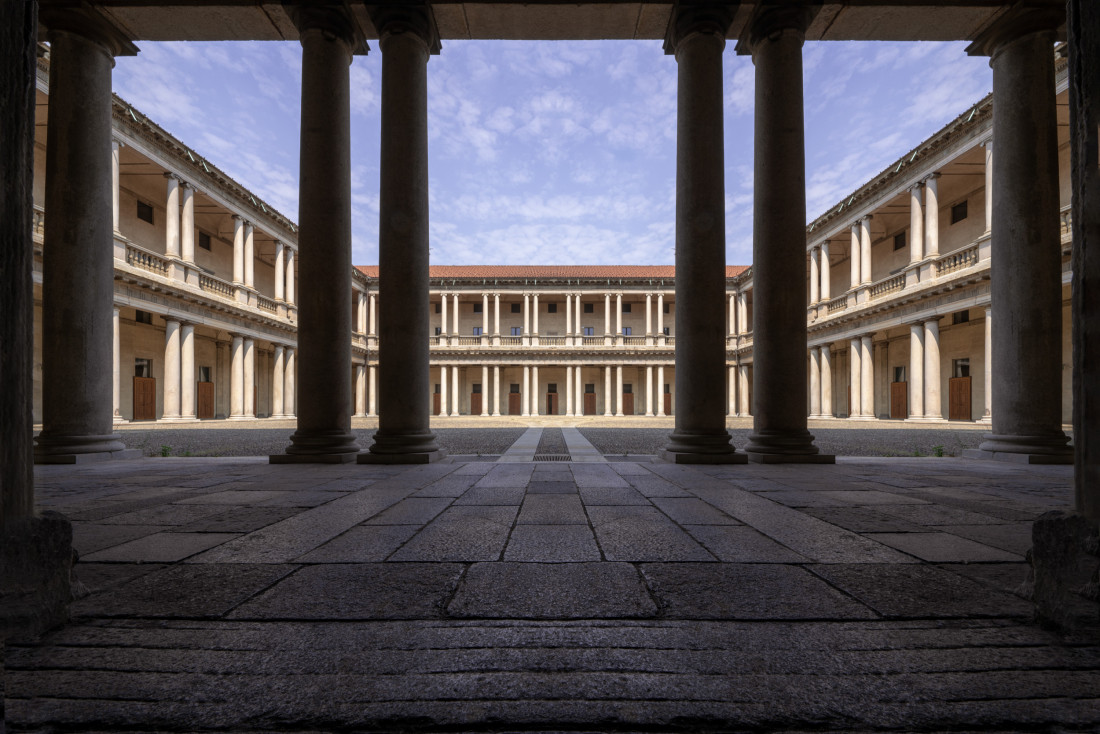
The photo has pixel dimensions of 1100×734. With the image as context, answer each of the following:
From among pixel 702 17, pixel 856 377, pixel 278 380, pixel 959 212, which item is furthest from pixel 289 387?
pixel 959 212

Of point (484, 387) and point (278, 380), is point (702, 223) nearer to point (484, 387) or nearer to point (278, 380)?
point (278, 380)

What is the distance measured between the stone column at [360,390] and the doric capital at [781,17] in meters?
35.5

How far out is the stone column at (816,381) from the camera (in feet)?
98.8

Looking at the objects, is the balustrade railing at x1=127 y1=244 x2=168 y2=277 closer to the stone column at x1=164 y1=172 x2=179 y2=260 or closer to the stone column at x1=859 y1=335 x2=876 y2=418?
the stone column at x1=164 y1=172 x2=179 y2=260

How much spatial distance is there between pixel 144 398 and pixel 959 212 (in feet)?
128

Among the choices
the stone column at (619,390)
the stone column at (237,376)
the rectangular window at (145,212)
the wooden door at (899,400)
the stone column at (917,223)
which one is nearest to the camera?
→ the stone column at (917,223)

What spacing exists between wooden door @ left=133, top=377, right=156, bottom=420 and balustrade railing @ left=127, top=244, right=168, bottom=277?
20.1 ft

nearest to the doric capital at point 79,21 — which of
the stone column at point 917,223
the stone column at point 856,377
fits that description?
the stone column at point 917,223

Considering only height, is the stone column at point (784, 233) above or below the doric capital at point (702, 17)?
below

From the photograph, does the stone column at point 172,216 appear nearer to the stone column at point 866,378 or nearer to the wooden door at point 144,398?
the wooden door at point 144,398

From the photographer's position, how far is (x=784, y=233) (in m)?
6.92

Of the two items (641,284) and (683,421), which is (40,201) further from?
(641,284)

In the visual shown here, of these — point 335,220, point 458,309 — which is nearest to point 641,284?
point 458,309

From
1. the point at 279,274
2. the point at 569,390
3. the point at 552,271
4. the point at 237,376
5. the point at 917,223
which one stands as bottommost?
A: the point at 569,390
